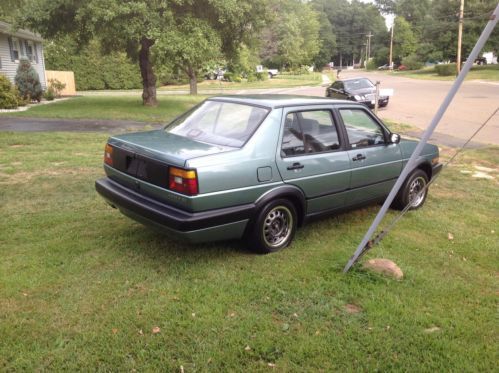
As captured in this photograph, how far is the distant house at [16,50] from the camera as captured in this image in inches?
825

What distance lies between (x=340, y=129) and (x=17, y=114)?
48.8ft

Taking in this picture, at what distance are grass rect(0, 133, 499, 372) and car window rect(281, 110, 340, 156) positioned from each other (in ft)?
3.31

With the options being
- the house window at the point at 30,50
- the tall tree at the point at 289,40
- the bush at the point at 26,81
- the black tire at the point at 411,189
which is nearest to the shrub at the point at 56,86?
the house window at the point at 30,50

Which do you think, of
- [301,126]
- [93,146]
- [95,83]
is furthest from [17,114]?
[95,83]

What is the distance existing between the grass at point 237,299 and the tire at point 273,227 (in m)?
0.13

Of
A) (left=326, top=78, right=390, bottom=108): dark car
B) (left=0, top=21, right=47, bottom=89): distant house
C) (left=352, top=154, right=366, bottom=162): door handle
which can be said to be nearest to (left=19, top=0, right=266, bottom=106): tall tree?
(left=0, top=21, right=47, bottom=89): distant house

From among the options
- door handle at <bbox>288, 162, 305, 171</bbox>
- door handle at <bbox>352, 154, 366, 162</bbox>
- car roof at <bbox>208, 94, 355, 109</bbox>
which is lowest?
door handle at <bbox>352, 154, 366, 162</bbox>

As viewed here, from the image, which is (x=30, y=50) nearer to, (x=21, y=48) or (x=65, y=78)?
(x=21, y=48)

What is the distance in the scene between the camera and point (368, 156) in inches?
202

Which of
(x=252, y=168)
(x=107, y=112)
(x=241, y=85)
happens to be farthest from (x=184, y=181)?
(x=241, y=85)

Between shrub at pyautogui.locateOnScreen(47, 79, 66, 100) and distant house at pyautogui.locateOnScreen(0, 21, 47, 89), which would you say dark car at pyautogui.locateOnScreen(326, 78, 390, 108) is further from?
shrub at pyautogui.locateOnScreen(47, 79, 66, 100)

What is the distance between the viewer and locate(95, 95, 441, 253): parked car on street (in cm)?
385

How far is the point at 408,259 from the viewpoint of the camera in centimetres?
447

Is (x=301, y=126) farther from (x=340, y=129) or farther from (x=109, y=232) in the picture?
(x=109, y=232)
